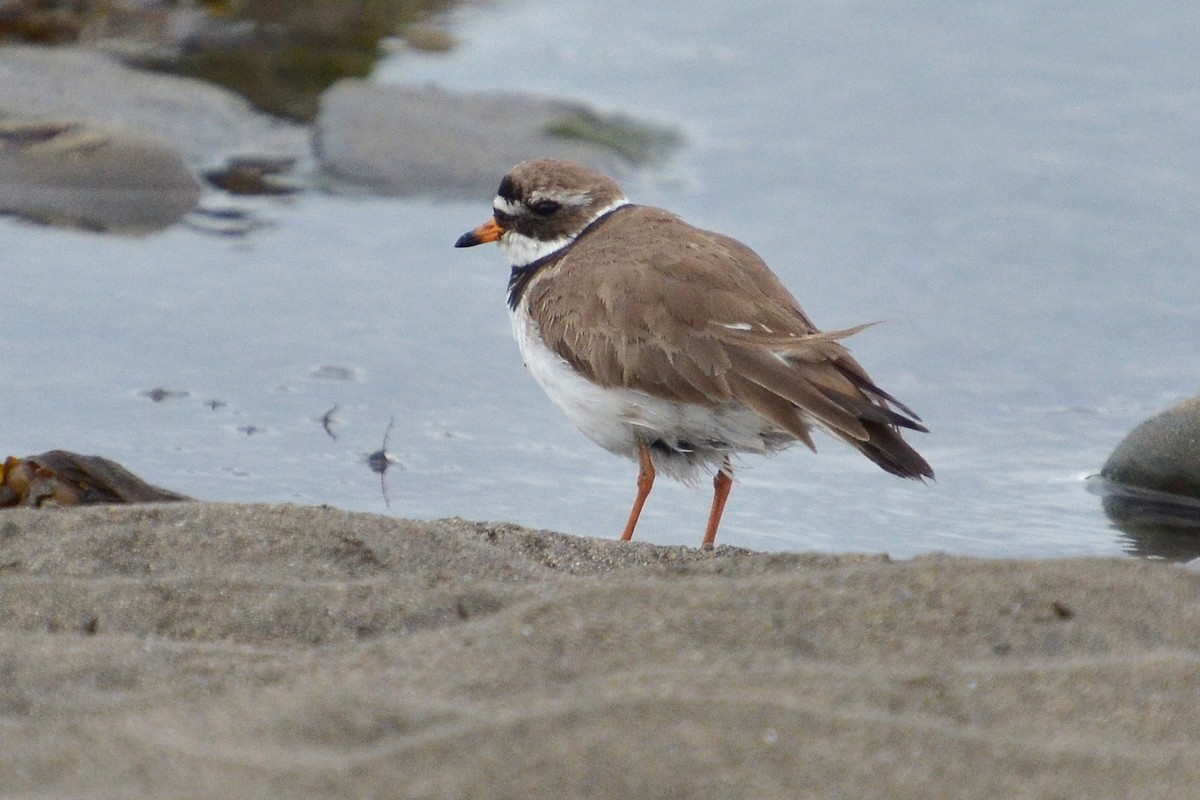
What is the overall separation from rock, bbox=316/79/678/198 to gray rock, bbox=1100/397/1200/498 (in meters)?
4.07

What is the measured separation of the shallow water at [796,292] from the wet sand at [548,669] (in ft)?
6.30

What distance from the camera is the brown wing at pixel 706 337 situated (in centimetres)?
461

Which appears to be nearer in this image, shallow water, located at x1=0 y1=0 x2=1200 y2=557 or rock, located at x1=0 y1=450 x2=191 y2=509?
rock, located at x1=0 y1=450 x2=191 y2=509

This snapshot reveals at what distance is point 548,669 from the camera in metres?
2.92

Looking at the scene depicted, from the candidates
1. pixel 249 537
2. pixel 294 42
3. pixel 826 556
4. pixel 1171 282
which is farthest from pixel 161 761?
pixel 294 42

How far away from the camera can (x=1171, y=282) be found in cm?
804

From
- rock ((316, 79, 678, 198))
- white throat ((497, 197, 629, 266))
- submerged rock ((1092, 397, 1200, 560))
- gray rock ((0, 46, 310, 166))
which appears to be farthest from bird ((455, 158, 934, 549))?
gray rock ((0, 46, 310, 166))

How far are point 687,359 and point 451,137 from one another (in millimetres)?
5217

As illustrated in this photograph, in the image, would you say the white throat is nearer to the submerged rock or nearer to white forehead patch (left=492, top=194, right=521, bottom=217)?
white forehead patch (left=492, top=194, right=521, bottom=217)

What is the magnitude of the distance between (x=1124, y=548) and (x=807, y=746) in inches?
136

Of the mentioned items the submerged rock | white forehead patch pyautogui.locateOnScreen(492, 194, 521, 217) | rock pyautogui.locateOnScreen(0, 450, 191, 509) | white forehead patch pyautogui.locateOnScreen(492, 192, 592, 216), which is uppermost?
white forehead patch pyautogui.locateOnScreen(492, 192, 592, 216)

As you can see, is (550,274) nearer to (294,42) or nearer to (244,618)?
(244,618)

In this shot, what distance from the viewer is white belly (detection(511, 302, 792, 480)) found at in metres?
4.88

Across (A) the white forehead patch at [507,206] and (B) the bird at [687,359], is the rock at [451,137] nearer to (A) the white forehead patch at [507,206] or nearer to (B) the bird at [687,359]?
(A) the white forehead patch at [507,206]
